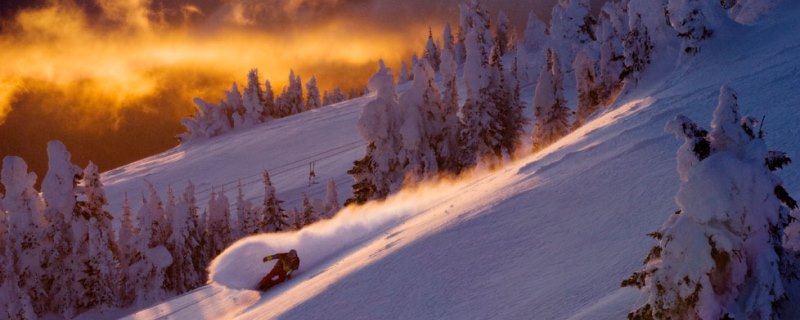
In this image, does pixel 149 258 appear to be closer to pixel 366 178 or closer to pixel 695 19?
pixel 366 178

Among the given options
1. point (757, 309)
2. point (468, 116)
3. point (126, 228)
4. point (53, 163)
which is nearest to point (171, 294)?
point (126, 228)

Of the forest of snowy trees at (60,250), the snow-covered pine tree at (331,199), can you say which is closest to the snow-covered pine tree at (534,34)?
the snow-covered pine tree at (331,199)

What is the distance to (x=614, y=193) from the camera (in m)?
9.56

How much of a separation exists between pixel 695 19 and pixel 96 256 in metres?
40.7

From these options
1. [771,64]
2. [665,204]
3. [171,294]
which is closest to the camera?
[665,204]

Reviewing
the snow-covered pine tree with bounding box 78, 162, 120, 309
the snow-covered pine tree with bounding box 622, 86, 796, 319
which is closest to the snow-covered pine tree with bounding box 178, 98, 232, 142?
the snow-covered pine tree with bounding box 78, 162, 120, 309

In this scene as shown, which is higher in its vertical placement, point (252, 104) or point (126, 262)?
point (252, 104)

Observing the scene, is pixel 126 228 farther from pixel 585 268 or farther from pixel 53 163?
pixel 585 268

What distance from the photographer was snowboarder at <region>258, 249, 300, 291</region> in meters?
17.8

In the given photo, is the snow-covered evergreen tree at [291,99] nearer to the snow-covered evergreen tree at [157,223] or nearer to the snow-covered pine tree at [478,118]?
the snow-covered evergreen tree at [157,223]

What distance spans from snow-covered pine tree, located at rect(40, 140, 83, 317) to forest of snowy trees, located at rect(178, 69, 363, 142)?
84727mm

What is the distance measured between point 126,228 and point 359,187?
23.7 meters

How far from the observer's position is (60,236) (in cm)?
4509

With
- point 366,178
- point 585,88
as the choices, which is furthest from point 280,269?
point 585,88
